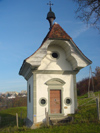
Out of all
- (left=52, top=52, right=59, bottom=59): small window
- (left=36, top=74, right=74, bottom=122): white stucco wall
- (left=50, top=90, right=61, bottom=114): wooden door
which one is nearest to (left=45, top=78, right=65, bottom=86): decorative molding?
(left=36, top=74, right=74, bottom=122): white stucco wall

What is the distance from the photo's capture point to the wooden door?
50.4ft

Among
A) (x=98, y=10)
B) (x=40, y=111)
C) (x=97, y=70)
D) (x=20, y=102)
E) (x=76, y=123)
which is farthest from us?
(x=20, y=102)

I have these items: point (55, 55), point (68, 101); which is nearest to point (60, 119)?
point (68, 101)

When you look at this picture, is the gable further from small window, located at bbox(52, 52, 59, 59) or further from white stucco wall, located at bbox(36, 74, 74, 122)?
white stucco wall, located at bbox(36, 74, 74, 122)

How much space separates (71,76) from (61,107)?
114 inches

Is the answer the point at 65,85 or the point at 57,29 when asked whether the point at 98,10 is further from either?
the point at 65,85

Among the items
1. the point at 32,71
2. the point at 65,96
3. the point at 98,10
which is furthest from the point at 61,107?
the point at 98,10

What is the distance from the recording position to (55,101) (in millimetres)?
15523

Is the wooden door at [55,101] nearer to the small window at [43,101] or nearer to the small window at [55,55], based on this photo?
the small window at [43,101]

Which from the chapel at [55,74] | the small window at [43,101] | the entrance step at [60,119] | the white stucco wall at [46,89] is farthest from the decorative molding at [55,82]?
the entrance step at [60,119]

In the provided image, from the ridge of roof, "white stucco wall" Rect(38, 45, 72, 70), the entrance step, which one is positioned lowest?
the entrance step

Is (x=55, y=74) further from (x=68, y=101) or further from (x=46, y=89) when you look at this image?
(x=68, y=101)

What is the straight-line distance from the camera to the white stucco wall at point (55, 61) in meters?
15.8

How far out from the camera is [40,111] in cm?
1490
